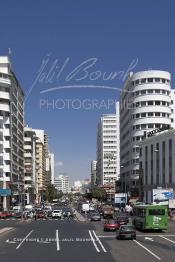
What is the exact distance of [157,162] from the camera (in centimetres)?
13038

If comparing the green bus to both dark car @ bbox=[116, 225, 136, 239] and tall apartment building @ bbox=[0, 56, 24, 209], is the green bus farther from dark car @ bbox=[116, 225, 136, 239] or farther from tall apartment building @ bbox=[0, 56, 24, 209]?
tall apartment building @ bbox=[0, 56, 24, 209]

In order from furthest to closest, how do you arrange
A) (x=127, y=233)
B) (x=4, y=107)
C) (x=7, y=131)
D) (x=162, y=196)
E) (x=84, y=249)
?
1. (x=7, y=131)
2. (x=4, y=107)
3. (x=162, y=196)
4. (x=127, y=233)
5. (x=84, y=249)

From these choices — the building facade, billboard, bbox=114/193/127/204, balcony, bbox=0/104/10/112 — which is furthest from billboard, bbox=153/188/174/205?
balcony, bbox=0/104/10/112

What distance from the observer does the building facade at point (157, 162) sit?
122500 millimetres

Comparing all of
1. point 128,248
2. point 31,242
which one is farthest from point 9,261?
point 31,242

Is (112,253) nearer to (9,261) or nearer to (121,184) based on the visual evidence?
(9,261)

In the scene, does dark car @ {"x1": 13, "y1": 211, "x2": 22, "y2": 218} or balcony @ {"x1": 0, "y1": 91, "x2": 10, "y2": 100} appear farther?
balcony @ {"x1": 0, "y1": 91, "x2": 10, "y2": 100}

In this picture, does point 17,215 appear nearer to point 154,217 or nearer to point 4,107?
point 4,107

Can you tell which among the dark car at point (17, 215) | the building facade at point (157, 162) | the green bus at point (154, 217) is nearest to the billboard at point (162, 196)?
the building facade at point (157, 162)

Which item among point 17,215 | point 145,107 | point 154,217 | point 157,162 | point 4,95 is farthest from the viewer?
point 145,107

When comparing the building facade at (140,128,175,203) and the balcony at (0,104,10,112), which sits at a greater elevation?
the balcony at (0,104,10,112)

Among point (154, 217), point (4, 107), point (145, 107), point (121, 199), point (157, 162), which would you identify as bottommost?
point (154, 217)

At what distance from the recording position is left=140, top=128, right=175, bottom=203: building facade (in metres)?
122

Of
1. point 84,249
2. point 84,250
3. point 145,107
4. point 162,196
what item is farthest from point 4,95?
point 84,250
